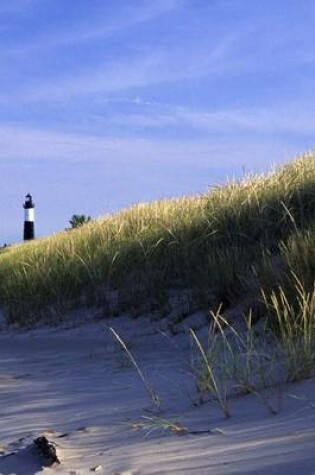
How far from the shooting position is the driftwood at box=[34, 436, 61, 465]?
3594 mm

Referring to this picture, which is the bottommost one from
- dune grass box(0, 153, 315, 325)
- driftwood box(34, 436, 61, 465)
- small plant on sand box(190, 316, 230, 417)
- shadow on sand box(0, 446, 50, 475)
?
shadow on sand box(0, 446, 50, 475)

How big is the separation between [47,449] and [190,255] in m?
5.46

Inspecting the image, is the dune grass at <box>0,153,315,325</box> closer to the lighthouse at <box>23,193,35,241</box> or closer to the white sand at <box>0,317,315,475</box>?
the white sand at <box>0,317,315,475</box>

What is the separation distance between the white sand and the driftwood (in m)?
0.04

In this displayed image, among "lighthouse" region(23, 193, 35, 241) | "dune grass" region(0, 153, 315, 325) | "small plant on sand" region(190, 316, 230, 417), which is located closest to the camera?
"small plant on sand" region(190, 316, 230, 417)

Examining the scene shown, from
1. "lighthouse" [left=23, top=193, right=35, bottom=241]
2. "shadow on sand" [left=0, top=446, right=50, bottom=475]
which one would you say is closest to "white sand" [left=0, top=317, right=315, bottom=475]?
"shadow on sand" [left=0, top=446, right=50, bottom=475]

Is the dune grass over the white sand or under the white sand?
over

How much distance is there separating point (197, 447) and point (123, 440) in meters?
0.49

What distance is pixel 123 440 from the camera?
386cm

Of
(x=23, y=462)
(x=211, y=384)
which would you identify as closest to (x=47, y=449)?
(x=23, y=462)

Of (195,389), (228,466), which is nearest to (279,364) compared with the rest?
(195,389)

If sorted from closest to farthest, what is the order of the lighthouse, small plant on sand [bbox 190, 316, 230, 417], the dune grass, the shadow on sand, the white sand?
the white sand → the shadow on sand → small plant on sand [bbox 190, 316, 230, 417] → the dune grass → the lighthouse

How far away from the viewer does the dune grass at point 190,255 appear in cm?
741

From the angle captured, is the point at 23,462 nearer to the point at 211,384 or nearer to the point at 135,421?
the point at 135,421
